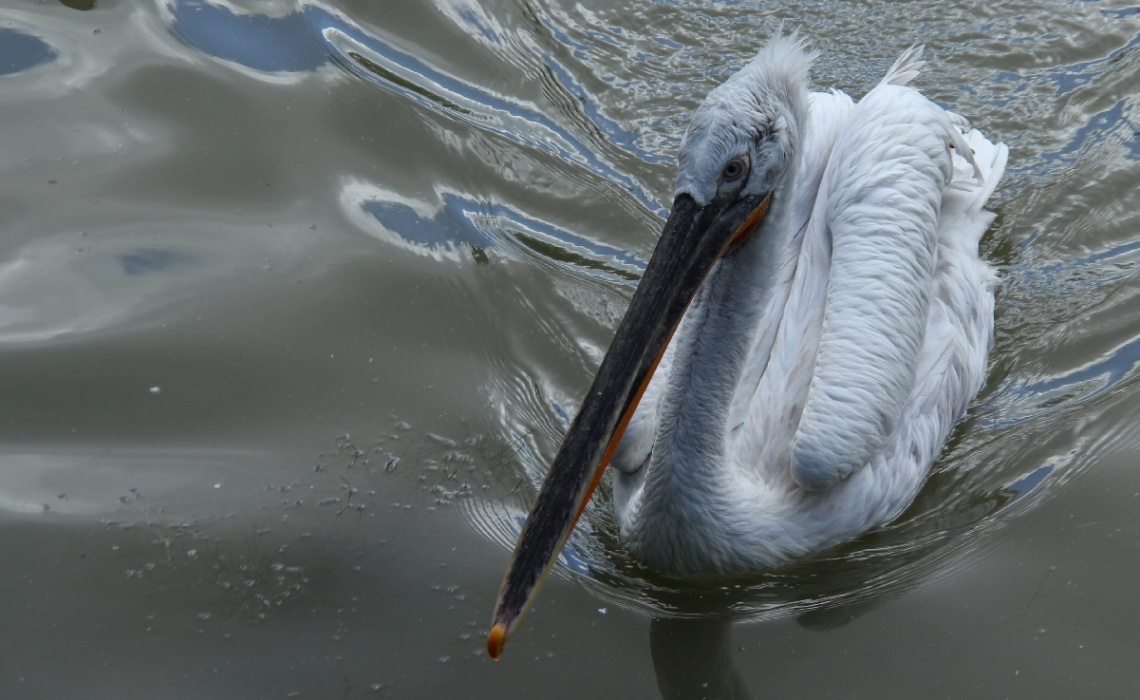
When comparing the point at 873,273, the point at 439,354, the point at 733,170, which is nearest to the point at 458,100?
the point at 439,354

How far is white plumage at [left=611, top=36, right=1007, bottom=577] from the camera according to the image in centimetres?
301

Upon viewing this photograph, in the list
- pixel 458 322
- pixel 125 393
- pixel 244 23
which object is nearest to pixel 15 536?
pixel 125 393

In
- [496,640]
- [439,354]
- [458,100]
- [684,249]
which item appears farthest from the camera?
[458,100]

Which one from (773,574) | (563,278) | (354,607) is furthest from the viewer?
(563,278)

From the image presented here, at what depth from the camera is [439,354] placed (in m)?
3.96

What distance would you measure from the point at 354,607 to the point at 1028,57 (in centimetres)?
435

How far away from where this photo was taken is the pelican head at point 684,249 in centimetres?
264

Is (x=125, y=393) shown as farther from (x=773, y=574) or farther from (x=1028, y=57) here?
(x=1028, y=57)

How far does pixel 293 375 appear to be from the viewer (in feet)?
12.4

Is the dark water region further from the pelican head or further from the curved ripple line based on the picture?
the pelican head

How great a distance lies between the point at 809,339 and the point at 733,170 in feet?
3.41

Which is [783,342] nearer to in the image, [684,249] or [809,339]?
[809,339]

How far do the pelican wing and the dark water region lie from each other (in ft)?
1.37

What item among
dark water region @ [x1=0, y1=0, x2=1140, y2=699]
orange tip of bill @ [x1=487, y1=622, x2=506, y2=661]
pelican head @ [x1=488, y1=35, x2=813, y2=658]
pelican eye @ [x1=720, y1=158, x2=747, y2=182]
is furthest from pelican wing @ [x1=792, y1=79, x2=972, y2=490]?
orange tip of bill @ [x1=487, y1=622, x2=506, y2=661]
